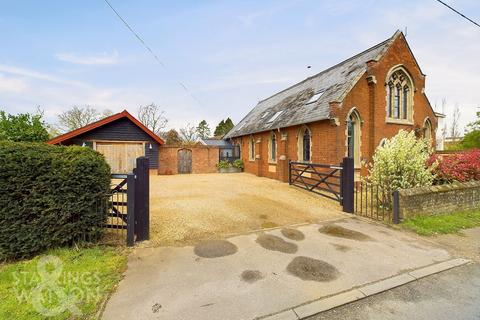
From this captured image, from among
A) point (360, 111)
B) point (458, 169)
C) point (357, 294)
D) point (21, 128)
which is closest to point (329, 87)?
point (360, 111)

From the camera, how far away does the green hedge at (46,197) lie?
3.92 m

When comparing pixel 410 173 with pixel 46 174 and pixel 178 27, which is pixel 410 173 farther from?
pixel 178 27

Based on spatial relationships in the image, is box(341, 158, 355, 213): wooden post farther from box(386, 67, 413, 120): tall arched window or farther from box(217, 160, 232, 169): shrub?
box(217, 160, 232, 169): shrub

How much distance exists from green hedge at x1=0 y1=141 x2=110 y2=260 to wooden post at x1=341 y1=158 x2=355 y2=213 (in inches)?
278

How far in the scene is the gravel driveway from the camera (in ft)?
18.5

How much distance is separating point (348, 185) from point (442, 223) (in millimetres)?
2556

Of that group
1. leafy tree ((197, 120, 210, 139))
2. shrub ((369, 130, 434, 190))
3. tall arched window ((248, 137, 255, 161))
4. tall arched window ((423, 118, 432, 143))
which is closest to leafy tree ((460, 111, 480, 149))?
tall arched window ((423, 118, 432, 143))

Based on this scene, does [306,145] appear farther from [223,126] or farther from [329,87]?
[223,126]

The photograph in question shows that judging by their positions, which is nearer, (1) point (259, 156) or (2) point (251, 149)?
(1) point (259, 156)

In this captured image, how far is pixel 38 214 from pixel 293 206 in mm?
6995

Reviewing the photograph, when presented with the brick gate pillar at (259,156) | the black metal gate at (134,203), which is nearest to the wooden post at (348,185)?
the black metal gate at (134,203)

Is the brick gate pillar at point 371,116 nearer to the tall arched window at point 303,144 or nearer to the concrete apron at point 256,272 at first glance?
the tall arched window at point 303,144

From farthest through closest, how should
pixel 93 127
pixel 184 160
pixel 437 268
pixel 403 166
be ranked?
1. pixel 184 160
2. pixel 93 127
3. pixel 403 166
4. pixel 437 268

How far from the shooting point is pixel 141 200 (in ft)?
16.4
